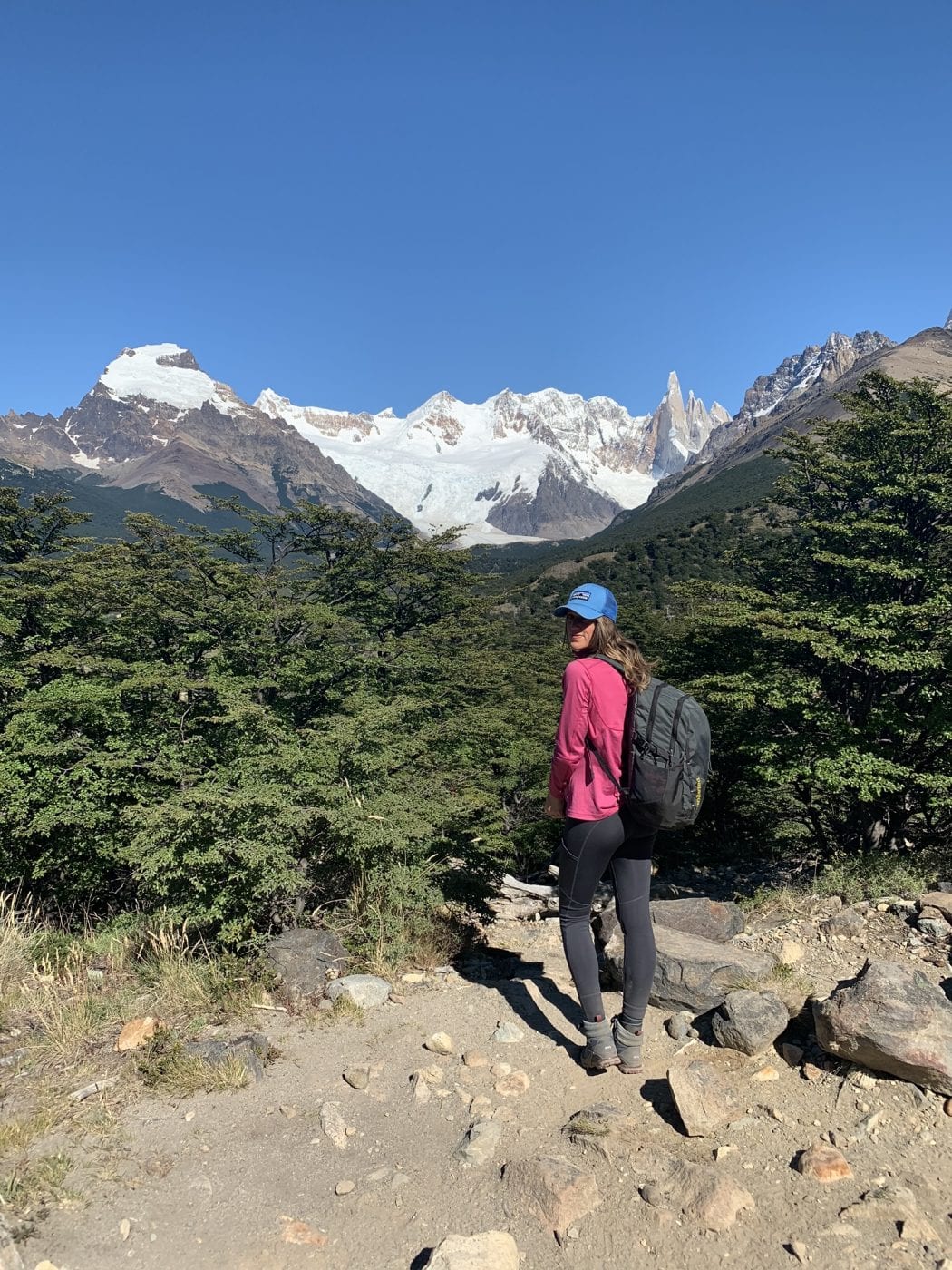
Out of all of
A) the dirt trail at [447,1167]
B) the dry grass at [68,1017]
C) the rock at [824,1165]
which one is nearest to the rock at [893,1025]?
the dirt trail at [447,1167]

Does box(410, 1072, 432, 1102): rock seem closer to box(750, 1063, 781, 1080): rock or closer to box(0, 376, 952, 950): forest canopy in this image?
box(750, 1063, 781, 1080): rock

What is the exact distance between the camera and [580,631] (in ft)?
11.3

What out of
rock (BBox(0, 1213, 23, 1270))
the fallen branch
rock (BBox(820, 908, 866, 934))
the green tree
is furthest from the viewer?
the green tree

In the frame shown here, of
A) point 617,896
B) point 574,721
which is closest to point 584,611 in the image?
point 574,721

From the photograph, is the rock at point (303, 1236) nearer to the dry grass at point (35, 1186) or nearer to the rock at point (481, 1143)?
the rock at point (481, 1143)

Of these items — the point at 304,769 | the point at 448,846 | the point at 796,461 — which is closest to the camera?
the point at 304,769

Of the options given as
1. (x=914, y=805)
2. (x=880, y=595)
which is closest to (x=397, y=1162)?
Answer: (x=914, y=805)

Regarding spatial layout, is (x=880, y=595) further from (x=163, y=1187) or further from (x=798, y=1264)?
(x=163, y=1187)

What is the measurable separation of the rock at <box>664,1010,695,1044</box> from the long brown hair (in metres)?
1.96

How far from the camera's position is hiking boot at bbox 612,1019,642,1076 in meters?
3.35

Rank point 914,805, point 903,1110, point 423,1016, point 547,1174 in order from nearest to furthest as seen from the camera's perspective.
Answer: point 547,1174
point 903,1110
point 423,1016
point 914,805

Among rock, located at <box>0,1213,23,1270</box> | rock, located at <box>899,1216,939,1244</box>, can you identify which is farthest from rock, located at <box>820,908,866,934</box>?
rock, located at <box>0,1213,23,1270</box>

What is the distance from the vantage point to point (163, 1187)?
2.69m

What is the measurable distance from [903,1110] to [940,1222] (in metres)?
0.60
